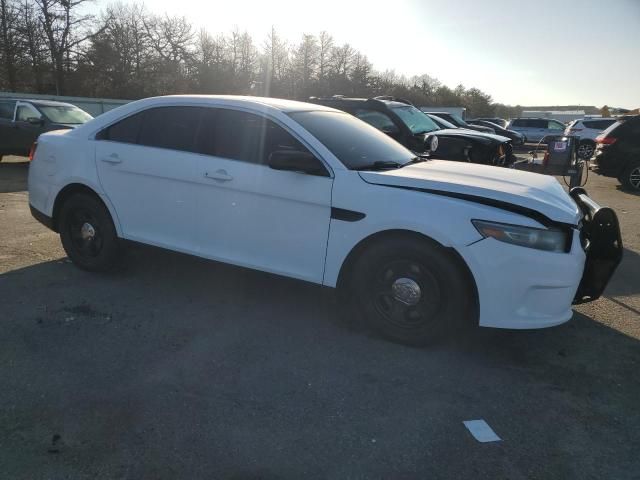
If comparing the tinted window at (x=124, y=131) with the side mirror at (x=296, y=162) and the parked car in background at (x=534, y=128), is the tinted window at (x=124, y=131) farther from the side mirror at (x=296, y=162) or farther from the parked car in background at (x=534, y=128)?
the parked car in background at (x=534, y=128)

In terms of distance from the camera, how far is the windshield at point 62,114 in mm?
12625

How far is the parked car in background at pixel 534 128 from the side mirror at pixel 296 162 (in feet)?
94.2

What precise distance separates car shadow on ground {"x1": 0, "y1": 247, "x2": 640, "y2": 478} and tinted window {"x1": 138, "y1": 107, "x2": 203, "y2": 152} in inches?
38.2

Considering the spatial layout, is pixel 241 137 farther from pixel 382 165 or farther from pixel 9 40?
pixel 9 40

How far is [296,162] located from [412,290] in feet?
4.01

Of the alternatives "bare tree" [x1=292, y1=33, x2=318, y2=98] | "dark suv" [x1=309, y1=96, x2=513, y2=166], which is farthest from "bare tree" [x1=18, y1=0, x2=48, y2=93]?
"dark suv" [x1=309, y1=96, x2=513, y2=166]

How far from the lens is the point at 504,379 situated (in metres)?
3.27

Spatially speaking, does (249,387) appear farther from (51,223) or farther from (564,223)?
(51,223)

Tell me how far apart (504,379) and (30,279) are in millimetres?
4235

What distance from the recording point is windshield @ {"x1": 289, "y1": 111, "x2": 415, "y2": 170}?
3.85m

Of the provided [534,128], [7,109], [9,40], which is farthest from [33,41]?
[534,128]

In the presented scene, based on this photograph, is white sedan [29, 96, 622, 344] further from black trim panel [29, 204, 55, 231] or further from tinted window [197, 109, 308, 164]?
black trim panel [29, 204, 55, 231]

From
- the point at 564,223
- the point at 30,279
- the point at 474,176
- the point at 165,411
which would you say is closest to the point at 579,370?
the point at 564,223

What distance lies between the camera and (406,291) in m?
3.47
